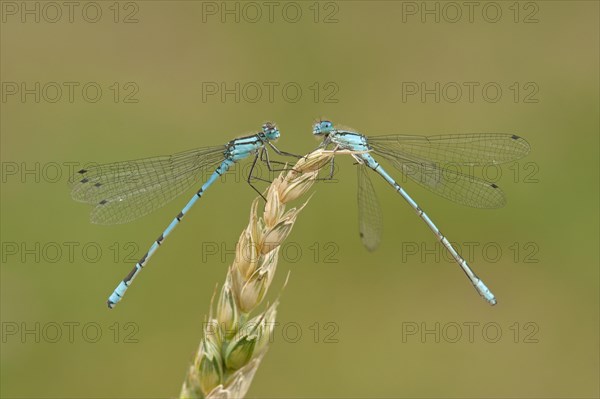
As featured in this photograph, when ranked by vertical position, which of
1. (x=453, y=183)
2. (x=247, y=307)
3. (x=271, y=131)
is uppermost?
(x=271, y=131)

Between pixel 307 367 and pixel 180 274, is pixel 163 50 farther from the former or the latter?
pixel 307 367

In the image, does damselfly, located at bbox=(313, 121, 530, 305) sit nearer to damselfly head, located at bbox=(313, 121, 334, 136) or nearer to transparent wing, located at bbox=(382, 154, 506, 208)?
transparent wing, located at bbox=(382, 154, 506, 208)

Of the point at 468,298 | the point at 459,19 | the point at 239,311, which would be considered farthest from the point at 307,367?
the point at 459,19

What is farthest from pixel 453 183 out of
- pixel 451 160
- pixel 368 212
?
pixel 368 212

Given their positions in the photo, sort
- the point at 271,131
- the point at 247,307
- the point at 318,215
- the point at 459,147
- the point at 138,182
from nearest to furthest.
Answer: the point at 247,307, the point at 271,131, the point at 138,182, the point at 459,147, the point at 318,215

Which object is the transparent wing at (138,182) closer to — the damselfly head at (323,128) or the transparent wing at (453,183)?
the damselfly head at (323,128)

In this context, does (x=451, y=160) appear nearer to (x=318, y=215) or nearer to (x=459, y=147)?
(x=459, y=147)

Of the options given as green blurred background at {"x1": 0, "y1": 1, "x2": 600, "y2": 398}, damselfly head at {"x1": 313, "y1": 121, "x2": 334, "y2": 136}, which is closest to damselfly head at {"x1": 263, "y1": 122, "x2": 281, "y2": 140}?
damselfly head at {"x1": 313, "y1": 121, "x2": 334, "y2": 136}
